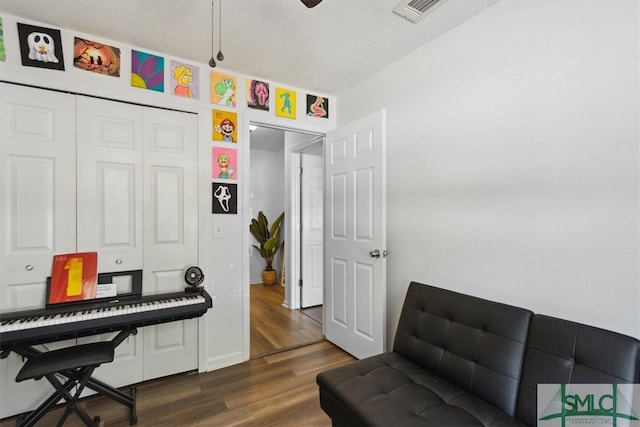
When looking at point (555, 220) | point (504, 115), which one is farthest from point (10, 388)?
point (504, 115)

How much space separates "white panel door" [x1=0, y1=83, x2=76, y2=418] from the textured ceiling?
554mm

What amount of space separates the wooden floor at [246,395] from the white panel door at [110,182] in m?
0.93

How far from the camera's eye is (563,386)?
3.93ft

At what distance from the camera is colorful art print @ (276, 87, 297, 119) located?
2701 millimetres

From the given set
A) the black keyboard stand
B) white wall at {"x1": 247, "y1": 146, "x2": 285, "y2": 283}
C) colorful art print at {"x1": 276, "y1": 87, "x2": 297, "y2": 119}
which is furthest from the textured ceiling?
white wall at {"x1": 247, "y1": 146, "x2": 285, "y2": 283}

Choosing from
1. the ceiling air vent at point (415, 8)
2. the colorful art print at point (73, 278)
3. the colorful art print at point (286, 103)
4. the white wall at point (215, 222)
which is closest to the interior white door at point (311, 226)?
the colorful art print at point (286, 103)

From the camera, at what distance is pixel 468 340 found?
59.6 inches

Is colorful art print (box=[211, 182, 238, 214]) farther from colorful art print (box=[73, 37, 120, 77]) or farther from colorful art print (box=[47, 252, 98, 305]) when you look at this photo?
colorful art print (box=[73, 37, 120, 77])

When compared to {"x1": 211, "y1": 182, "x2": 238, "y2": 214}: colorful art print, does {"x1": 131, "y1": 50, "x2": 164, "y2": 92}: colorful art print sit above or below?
above

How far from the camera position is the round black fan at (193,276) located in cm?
221

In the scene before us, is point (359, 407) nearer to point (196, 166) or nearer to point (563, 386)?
point (563, 386)

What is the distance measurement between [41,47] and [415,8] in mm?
2425

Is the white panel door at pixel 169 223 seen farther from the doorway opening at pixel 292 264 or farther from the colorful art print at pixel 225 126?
the doorway opening at pixel 292 264

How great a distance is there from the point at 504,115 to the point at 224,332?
A: 2617 mm
